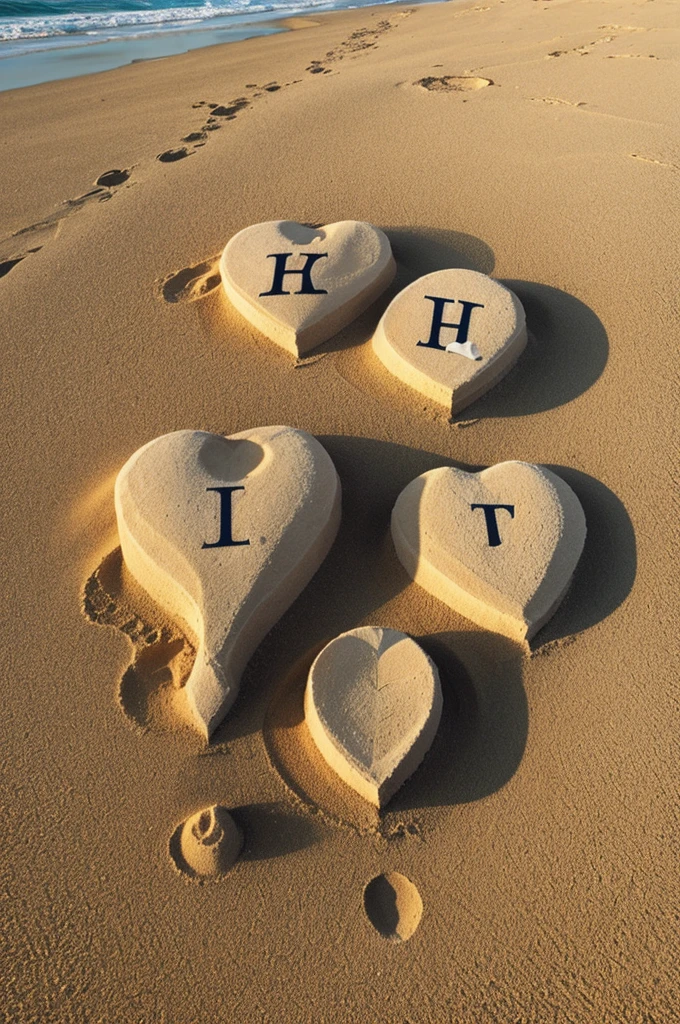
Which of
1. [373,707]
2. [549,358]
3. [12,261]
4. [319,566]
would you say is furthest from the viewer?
[12,261]

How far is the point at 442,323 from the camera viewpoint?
3.54 m

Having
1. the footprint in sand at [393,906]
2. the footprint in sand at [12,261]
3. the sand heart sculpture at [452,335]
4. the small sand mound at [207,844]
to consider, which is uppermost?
the footprint in sand at [12,261]

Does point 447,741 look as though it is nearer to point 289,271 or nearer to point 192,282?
point 289,271

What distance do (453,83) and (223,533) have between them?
5.12 m

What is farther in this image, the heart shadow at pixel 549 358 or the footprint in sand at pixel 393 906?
the heart shadow at pixel 549 358

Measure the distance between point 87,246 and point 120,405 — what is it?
1.52 m

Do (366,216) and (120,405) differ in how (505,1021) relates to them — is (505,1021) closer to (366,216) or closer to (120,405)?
(120,405)

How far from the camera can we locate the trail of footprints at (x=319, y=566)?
7.91 feet

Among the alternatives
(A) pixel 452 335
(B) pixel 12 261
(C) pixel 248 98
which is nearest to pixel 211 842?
(A) pixel 452 335

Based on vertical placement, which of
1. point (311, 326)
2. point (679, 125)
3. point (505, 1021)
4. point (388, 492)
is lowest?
point (505, 1021)

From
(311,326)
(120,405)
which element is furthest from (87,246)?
(311,326)

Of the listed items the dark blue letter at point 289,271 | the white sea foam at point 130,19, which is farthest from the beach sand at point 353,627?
the white sea foam at point 130,19

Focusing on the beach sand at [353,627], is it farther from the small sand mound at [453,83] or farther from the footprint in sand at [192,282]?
the small sand mound at [453,83]

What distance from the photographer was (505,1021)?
2105 millimetres
